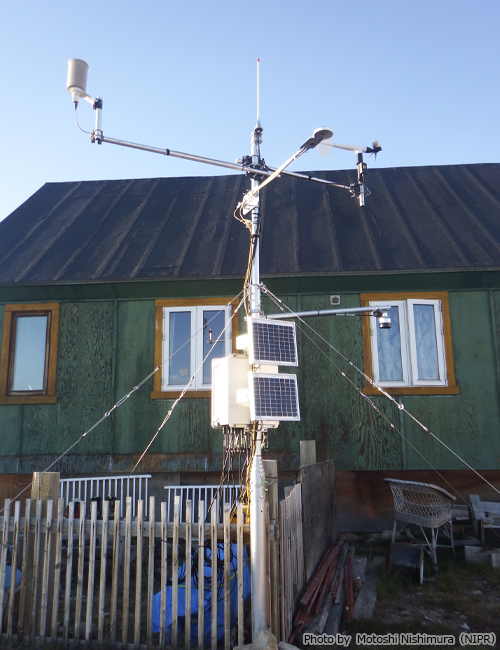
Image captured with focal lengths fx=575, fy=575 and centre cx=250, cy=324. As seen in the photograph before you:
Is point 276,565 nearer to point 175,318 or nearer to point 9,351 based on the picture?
point 175,318

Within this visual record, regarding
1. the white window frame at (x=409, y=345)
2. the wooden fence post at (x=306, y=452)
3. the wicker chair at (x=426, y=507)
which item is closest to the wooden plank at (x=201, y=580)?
the wooden fence post at (x=306, y=452)

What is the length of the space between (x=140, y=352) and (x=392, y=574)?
546 centimetres

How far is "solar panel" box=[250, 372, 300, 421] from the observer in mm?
5258

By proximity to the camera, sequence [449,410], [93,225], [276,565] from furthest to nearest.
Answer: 1. [93,225]
2. [449,410]
3. [276,565]

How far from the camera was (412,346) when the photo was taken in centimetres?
989

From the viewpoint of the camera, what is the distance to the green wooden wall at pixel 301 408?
9.66 meters

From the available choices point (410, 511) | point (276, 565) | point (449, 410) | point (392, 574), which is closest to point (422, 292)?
point (449, 410)

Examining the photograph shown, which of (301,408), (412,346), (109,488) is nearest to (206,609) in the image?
(109,488)

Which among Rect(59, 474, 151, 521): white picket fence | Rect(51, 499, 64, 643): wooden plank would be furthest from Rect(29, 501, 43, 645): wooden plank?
Rect(59, 474, 151, 521): white picket fence

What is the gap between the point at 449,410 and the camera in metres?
9.70

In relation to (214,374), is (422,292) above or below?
above

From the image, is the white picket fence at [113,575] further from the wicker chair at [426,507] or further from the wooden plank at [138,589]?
the wicker chair at [426,507]

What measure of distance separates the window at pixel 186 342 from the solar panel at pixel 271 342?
430 centimetres

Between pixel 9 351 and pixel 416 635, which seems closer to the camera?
pixel 416 635
